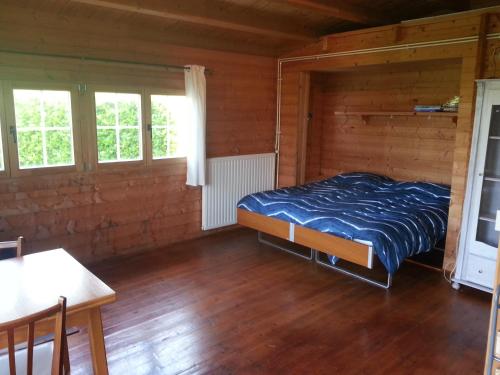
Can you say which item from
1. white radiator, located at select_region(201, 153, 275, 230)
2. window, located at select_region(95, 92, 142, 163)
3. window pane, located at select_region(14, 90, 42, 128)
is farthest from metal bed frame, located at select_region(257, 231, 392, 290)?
window pane, located at select_region(14, 90, 42, 128)

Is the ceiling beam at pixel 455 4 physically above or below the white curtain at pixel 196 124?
above

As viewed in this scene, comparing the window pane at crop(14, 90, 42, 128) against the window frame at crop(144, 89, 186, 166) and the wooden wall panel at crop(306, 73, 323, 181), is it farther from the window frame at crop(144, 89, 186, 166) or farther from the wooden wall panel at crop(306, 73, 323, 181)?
the wooden wall panel at crop(306, 73, 323, 181)

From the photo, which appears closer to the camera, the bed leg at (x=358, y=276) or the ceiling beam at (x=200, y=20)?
the ceiling beam at (x=200, y=20)

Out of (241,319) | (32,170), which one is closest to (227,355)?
(241,319)

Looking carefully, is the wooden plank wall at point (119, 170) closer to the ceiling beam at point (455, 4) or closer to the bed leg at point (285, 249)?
the bed leg at point (285, 249)

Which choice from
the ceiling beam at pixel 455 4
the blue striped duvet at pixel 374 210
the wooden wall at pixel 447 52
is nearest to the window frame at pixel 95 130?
the blue striped duvet at pixel 374 210

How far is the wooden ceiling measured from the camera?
3.22m

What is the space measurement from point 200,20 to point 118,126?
47.7 inches

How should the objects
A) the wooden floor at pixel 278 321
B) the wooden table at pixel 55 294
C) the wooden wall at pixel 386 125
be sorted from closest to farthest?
the wooden table at pixel 55 294
the wooden floor at pixel 278 321
the wooden wall at pixel 386 125

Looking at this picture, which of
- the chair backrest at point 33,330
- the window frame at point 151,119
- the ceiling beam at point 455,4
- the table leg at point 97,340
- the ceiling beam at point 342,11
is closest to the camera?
the chair backrest at point 33,330

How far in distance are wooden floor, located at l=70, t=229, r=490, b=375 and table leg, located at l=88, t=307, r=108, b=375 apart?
0.57 m

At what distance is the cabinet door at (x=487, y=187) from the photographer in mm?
2977

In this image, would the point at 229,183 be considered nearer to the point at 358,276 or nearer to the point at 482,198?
the point at 358,276

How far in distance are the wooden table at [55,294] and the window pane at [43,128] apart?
166 cm
